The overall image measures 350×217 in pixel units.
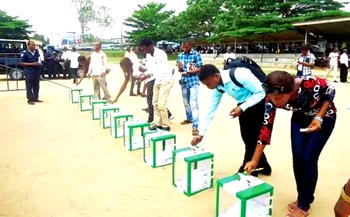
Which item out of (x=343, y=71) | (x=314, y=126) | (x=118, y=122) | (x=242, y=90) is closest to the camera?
(x=314, y=126)

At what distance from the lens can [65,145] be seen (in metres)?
5.29

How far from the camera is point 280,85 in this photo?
2.45 metres

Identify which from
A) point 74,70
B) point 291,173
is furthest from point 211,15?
point 291,173

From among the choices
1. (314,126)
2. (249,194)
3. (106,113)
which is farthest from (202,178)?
(106,113)

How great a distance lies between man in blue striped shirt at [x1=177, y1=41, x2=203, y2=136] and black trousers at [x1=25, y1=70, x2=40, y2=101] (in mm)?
4573

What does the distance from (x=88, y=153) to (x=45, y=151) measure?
67cm

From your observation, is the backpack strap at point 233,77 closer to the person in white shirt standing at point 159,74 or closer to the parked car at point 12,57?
the person in white shirt standing at point 159,74

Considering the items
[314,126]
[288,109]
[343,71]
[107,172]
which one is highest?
[343,71]

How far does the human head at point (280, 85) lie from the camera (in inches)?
96.4

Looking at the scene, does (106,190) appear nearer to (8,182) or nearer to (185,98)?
(8,182)

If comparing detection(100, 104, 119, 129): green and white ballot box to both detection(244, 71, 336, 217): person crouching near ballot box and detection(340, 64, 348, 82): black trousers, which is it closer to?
detection(244, 71, 336, 217): person crouching near ballot box

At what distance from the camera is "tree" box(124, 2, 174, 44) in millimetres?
40594

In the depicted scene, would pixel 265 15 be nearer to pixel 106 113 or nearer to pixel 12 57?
pixel 12 57

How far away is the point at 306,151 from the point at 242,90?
93 centimetres
